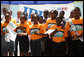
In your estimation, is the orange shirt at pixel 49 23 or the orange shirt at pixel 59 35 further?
the orange shirt at pixel 49 23

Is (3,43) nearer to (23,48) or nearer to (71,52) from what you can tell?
(23,48)

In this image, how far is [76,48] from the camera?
3830 mm

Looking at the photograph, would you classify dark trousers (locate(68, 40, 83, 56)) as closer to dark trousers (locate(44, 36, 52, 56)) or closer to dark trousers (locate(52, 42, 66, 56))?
dark trousers (locate(52, 42, 66, 56))

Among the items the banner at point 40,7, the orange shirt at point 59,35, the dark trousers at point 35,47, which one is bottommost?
the dark trousers at point 35,47

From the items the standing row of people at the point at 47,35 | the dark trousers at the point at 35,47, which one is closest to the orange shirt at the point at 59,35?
the standing row of people at the point at 47,35

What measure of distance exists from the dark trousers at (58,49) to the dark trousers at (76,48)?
0.65 ft

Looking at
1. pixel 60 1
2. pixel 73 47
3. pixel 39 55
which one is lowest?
pixel 39 55

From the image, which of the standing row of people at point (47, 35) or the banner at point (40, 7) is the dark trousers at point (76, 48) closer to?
the standing row of people at point (47, 35)

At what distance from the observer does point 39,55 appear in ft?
14.3

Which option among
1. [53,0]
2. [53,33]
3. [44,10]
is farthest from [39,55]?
[53,0]

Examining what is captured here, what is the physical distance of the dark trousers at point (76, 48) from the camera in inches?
150

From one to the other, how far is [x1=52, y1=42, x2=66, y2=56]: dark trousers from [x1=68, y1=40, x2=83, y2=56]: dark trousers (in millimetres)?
197

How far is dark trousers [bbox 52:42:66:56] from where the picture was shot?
13.2ft

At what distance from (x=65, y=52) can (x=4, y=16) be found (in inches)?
67.6
